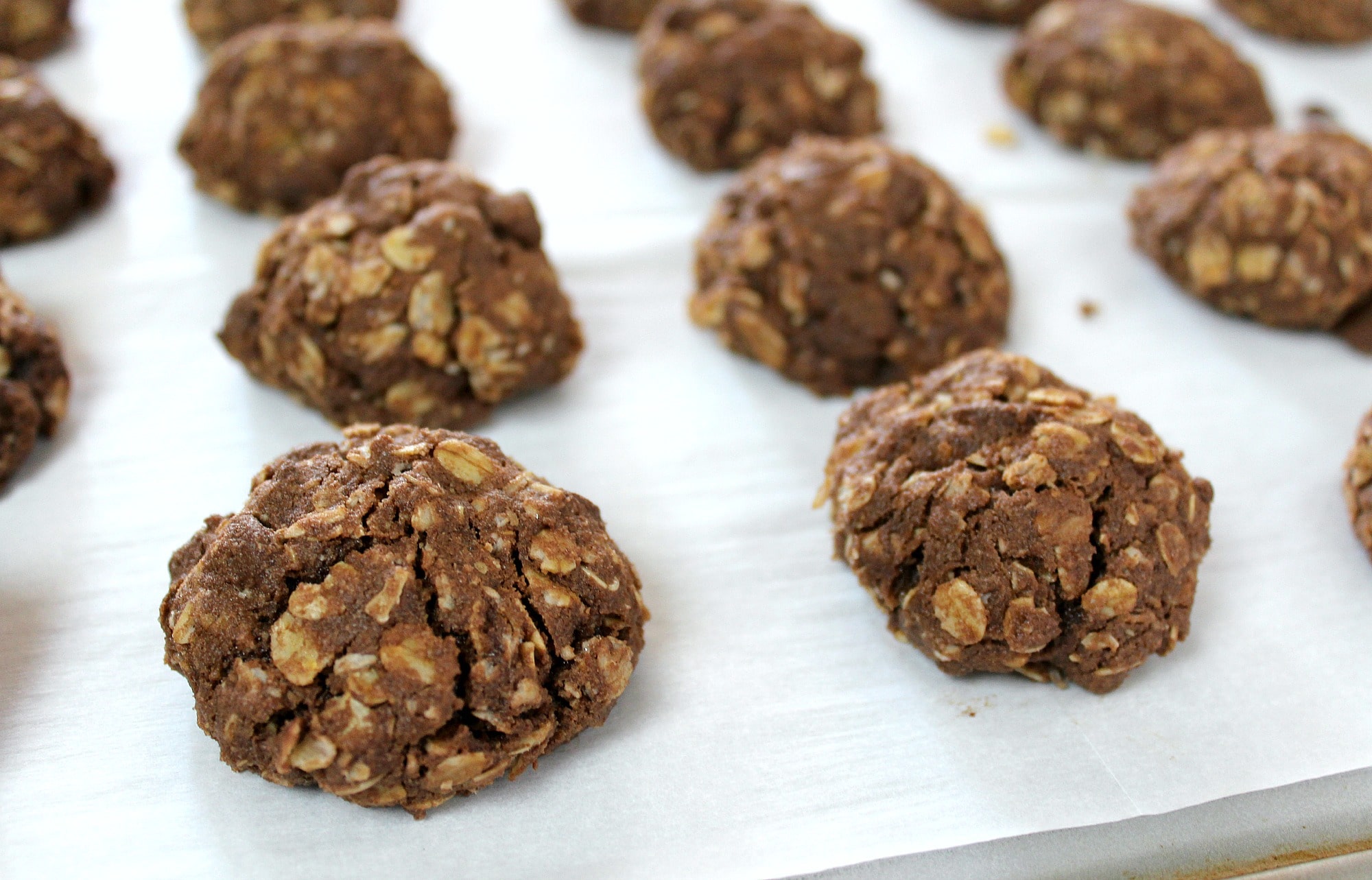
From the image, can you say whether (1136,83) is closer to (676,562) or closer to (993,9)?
(993,9)

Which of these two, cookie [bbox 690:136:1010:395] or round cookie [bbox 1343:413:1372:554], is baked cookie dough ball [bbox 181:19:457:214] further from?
round cookie [bbox 1343:413:1372:554]

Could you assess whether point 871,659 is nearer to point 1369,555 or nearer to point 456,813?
point 456,813

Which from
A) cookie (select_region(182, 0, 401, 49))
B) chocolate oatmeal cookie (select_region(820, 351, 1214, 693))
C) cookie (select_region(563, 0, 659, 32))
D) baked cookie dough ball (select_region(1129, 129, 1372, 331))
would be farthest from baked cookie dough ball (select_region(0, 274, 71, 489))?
baked cookie dough ball (select_region(1129, 129, 1372, 331))

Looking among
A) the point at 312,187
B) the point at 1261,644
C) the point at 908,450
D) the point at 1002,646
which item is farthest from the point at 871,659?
the point at 312,187

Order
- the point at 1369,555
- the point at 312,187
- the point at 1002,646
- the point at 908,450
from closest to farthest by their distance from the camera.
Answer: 1. the point at 1002,646
2. the point at 908,450
3. the point at 1369,555
4. the point at 312,187

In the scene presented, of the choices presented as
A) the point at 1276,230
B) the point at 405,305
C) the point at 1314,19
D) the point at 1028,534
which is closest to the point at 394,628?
the point at 405,305

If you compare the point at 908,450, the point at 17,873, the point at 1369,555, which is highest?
the point at 908,450
